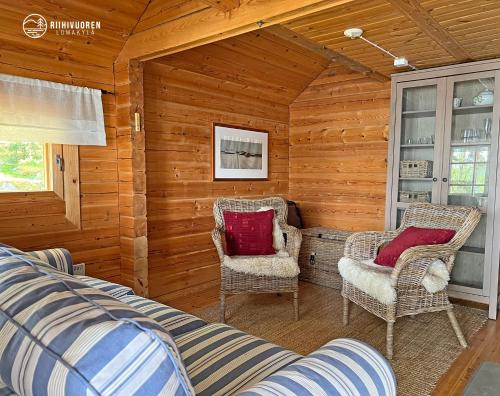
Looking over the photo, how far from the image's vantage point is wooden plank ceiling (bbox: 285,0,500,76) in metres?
2.08

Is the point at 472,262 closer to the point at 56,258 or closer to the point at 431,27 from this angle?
the point at 431,27

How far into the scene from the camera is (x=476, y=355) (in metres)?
2.25

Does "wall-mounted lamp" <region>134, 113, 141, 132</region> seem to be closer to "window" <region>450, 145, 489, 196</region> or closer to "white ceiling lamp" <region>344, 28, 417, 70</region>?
"white ceiling lamp" <region>344, 28, 417, 70</region>

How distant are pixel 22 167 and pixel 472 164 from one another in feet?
11.0

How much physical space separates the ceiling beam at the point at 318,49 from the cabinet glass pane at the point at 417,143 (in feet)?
1.15

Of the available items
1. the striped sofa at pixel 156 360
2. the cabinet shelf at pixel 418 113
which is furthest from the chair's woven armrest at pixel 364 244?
the striped sofa at pixel 156 360

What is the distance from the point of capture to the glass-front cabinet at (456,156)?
2.86 m

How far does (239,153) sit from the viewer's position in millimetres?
3545

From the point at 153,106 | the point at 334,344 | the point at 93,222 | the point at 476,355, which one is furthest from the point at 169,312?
the point at 476,355

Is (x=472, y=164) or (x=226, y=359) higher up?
(x=472, y=164)

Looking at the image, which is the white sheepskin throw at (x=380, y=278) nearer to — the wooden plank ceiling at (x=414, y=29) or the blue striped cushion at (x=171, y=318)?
the blue striped cushion at (x=171, y=318)

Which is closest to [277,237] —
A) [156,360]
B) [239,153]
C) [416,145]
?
[239,153]

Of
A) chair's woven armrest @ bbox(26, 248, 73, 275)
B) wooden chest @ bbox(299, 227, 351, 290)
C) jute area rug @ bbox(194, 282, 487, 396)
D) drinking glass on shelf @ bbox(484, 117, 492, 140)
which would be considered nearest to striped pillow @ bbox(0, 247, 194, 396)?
chair's woven armrest @ bbox(26, 248, 73, 275)

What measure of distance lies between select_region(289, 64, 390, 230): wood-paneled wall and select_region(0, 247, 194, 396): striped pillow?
10.9ft
